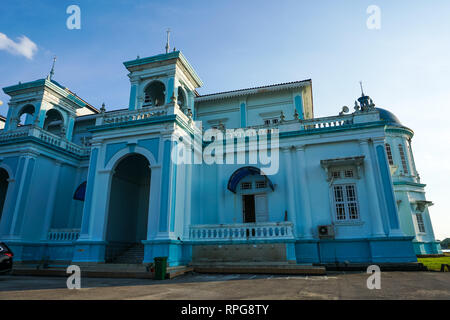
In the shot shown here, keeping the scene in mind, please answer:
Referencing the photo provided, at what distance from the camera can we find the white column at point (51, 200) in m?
16.6

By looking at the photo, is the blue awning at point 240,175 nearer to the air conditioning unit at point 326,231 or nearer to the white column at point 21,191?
the air conditioning unit at point 326,231

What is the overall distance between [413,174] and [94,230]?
83.0 ft

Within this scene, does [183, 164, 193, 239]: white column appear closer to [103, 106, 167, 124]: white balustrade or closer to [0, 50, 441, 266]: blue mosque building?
[0, 50, 441, 266]: blue mosque building

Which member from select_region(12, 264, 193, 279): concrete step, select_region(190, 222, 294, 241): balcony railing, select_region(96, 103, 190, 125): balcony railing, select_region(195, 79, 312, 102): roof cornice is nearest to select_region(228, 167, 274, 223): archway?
select_region(190, 222, 294, 241): balcony railing

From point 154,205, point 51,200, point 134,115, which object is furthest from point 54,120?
point 154,205

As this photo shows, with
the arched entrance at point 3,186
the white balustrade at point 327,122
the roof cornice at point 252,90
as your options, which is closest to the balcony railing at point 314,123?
the white balustrade at point 327,122

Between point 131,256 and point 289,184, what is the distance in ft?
29.5

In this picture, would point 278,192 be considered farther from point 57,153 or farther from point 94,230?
point 57,153

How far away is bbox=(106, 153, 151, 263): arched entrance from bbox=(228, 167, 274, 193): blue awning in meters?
5.33

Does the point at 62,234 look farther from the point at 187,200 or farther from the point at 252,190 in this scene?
the point at 252,190

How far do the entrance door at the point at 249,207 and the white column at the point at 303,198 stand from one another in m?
2.58

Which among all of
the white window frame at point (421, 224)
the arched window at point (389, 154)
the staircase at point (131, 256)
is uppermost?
the arched window at point (389, 154)

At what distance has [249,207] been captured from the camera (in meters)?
15.8

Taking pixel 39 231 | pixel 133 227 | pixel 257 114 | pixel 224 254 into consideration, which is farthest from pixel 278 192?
pixel 39 231
